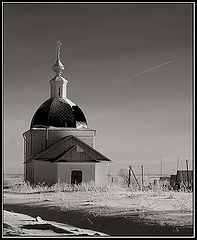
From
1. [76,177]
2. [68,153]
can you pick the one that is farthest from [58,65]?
[68,153]

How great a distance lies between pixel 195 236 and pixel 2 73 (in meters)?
5.45

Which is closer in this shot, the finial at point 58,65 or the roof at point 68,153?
the finial at point 58,65

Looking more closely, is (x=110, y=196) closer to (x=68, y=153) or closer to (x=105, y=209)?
(x=105, y=209)

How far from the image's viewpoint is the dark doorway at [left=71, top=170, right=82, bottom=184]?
16.1 m

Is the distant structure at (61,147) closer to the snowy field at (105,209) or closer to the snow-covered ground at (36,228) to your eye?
the snowy field at (105,209)

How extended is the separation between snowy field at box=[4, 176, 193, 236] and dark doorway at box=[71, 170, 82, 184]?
1811 millimetres

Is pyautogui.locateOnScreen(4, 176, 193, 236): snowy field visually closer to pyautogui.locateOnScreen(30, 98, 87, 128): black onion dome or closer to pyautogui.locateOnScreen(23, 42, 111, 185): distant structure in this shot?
pyautogui.locateOnScreen(23, 42, 111, 185): distant structure

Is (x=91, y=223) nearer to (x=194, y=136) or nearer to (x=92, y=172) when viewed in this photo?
(x=194, y=136)

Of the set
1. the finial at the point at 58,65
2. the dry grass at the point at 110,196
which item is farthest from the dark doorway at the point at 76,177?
the finial at the point at 58,65

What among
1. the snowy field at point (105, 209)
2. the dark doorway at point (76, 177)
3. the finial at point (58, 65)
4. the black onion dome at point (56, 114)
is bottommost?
the snowy field at point (105, 209)

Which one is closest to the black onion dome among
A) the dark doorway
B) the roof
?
the roof

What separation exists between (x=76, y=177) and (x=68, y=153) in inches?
60.4

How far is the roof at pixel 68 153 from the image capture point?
1709 cm

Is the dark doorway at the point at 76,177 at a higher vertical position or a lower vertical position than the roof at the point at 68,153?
lower
